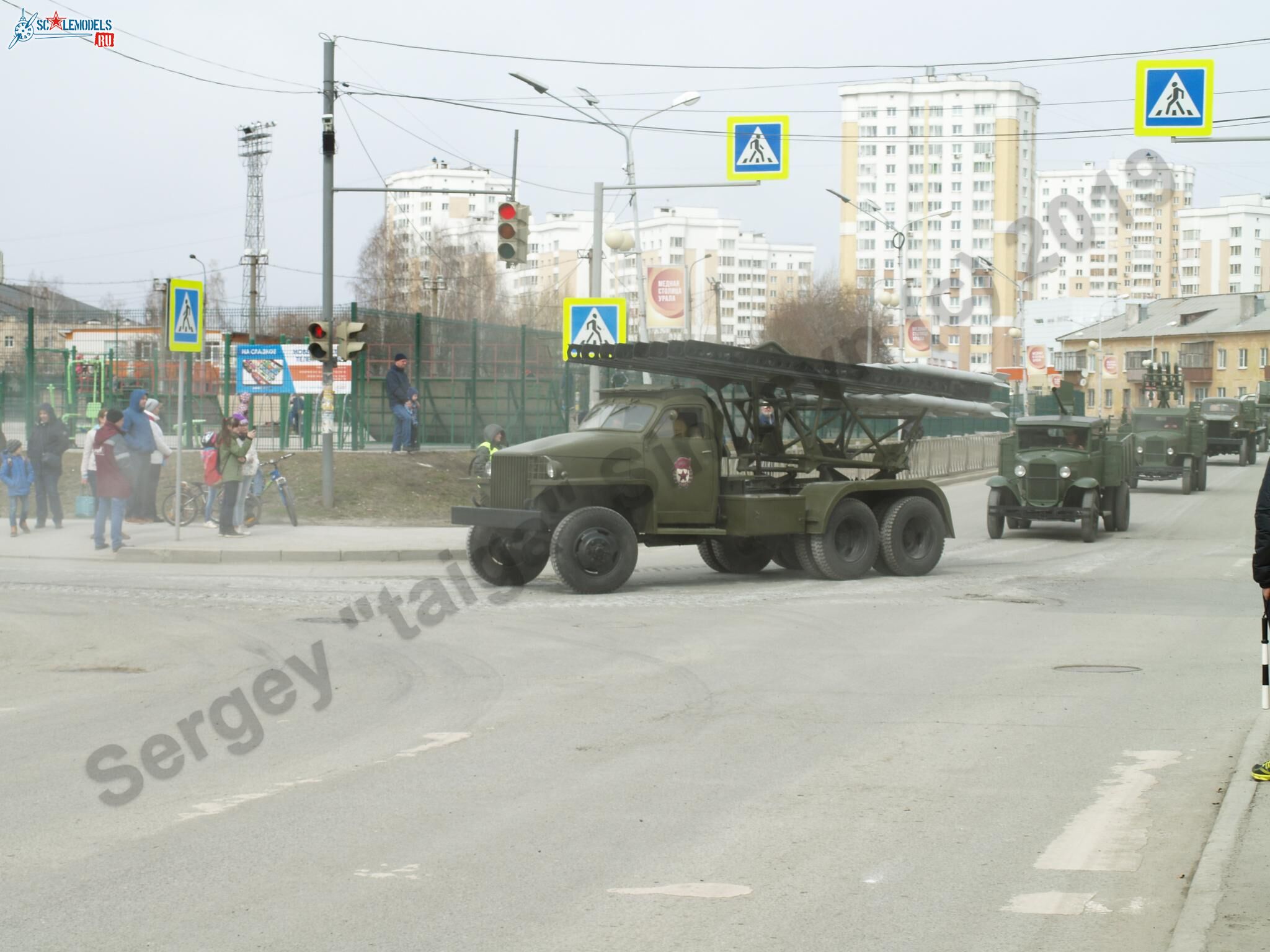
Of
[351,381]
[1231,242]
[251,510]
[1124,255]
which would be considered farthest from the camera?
[1124,255]

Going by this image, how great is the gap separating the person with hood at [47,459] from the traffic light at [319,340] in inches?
157

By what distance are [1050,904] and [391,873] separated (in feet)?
8.32

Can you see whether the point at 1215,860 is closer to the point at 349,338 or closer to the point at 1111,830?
the point at 1111,830

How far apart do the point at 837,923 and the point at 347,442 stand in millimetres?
25229

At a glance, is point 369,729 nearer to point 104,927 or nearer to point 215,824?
point 215,824

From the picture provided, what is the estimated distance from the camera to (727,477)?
16.6 meters

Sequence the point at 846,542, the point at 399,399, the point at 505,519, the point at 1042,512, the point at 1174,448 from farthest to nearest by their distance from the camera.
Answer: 1. the point at 1174,448
2. the point at 399,399
3. the point at 1042,512
4. the point at 846,542
5. the point at 505,519

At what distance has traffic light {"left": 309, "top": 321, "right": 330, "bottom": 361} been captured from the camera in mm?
21938

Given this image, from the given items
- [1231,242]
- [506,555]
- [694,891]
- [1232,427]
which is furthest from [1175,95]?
[1231,242]

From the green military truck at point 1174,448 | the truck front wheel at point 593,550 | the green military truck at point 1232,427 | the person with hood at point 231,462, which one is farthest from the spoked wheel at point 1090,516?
the green military truck at point 1232,427

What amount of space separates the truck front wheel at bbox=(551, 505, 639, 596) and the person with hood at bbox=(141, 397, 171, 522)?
884 cm

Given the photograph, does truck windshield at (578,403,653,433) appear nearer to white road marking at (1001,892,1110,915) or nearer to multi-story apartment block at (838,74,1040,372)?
white road marking at (1001,892,1110,915)

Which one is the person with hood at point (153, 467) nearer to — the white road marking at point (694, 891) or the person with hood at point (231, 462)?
the person with hood at point (231, 462)

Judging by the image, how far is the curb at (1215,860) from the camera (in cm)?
460
